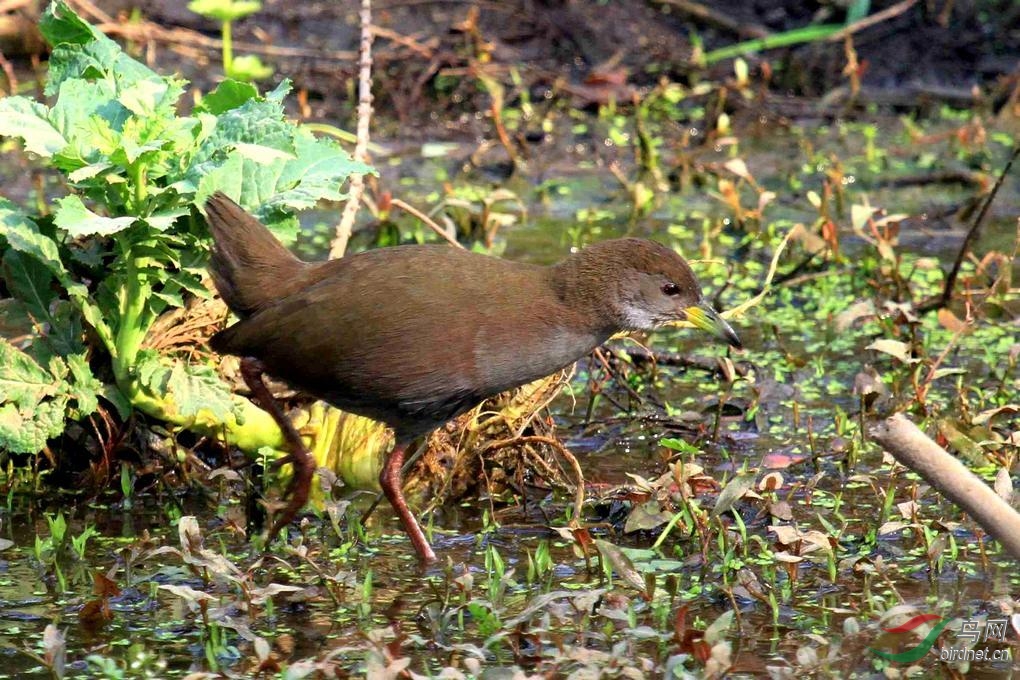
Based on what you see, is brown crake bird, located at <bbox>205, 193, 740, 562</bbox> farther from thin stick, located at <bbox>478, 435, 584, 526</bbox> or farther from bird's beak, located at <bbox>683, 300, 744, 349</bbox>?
thin stick, located at <bbox>478, 435, 584, 526</bbox>

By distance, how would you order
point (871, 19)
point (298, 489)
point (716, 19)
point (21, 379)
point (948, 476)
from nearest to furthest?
point (948, 476)
point (298, 489)
point (21, 379)
point (871, 19)
point (716, 19)

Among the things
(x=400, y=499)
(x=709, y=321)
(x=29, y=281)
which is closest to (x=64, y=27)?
(x=29, y=281)

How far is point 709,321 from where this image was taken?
4438mm

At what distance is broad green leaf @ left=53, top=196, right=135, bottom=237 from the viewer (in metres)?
4.00

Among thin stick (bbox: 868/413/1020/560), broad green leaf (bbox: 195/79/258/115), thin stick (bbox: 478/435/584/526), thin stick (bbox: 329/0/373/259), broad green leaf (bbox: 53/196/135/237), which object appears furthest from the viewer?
thin stick (bbox: 329/0/373/259)

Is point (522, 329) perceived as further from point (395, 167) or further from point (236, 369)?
point (395, 167)

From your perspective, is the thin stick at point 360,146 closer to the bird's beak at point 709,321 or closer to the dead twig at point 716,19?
the bird's beak at point 709,321

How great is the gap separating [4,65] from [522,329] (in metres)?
4.42

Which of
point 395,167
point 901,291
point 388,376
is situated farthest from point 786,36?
point 388,376

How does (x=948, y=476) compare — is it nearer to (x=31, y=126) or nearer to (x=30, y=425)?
(x=30, y=425)

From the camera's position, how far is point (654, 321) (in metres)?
4.35

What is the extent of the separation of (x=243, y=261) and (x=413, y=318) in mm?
541

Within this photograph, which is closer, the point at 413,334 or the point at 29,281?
the point at 413,334

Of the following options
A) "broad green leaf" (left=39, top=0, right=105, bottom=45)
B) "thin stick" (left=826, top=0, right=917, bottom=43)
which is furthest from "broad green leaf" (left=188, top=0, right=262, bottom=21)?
"thin stick" (left=826, top=0, right=917, bottom=43)
